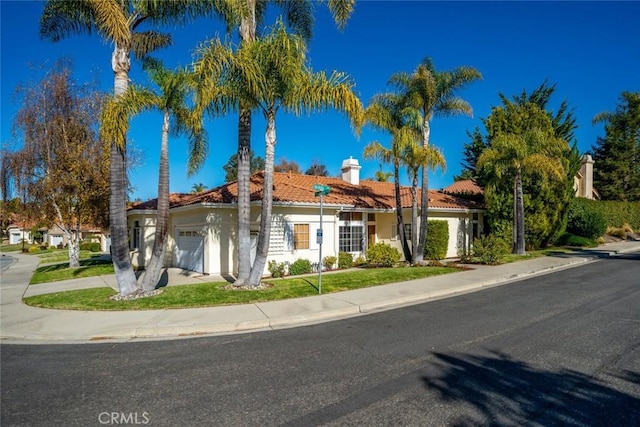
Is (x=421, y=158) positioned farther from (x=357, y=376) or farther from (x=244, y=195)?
(x=357, y=376)

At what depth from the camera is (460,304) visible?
8.86m

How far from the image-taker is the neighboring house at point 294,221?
1416 centimetres

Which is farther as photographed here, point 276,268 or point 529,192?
point 529,192

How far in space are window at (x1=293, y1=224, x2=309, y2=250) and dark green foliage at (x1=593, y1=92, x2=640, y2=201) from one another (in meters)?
42.1

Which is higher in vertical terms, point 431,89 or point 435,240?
point 431,89

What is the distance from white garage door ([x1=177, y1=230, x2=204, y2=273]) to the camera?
15.1 meters

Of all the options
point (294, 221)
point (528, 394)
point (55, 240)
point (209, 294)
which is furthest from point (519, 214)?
point (55, 240)

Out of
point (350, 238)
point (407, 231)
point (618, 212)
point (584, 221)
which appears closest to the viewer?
point (350, 238)

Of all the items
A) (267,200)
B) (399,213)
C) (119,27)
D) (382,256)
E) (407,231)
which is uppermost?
(119,27)

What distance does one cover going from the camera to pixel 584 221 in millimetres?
25078


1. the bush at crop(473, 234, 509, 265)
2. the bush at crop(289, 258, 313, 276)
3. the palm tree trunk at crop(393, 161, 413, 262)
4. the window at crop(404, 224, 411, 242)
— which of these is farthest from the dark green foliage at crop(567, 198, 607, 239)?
the bush at crop(289, 258, 313, 276)

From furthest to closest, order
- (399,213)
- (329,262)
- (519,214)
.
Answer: (519,214) < (399,213) < (329,262)

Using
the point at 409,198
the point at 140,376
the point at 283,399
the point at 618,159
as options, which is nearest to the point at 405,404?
the point at 283,399

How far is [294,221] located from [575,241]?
20.7 m
